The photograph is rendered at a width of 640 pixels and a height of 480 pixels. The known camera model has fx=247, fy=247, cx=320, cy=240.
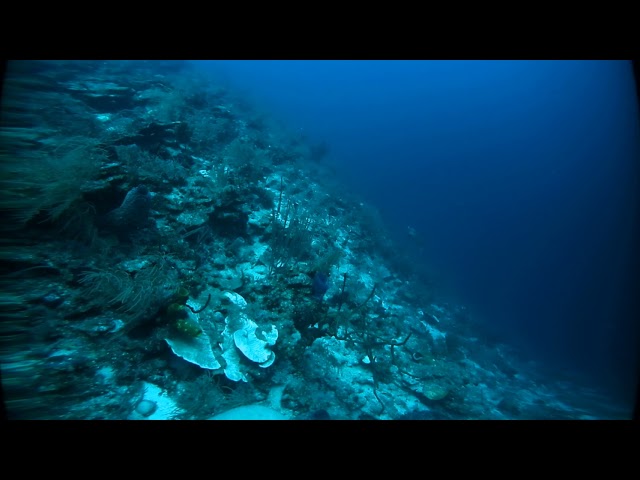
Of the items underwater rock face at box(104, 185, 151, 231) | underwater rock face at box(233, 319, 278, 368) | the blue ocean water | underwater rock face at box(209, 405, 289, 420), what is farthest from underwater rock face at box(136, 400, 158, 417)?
underwater rock face at box(104, 185, 151, 231)

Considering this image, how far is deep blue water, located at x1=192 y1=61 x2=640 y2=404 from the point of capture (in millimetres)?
27234

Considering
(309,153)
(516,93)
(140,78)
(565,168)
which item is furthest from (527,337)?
(516,93)

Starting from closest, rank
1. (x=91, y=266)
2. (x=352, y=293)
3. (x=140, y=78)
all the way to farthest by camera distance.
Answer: (x=91, y=266)
(x=352, y=293)
(x=140, y=78)

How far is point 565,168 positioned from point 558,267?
61.3 m

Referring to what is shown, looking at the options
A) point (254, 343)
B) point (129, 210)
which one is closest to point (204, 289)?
point (254, 343)

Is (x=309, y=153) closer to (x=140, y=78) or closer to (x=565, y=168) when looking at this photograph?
(x=140, y=78)

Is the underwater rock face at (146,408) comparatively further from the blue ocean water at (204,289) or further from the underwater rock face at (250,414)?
the underwater rock face at (250,414)

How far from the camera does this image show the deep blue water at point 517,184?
89.4 feet

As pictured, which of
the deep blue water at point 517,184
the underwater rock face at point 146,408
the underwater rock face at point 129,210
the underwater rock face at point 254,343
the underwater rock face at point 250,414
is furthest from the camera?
the deep blue water at point 517,184

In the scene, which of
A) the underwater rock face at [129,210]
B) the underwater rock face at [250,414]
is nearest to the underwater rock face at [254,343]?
the underwater rock face at [250,414]

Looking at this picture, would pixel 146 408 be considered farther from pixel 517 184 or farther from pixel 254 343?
pixel 517 184

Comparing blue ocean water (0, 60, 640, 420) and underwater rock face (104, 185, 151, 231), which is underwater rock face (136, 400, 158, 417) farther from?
underwater rock face (104, 185, 151, 231)

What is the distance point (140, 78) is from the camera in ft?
48.2
